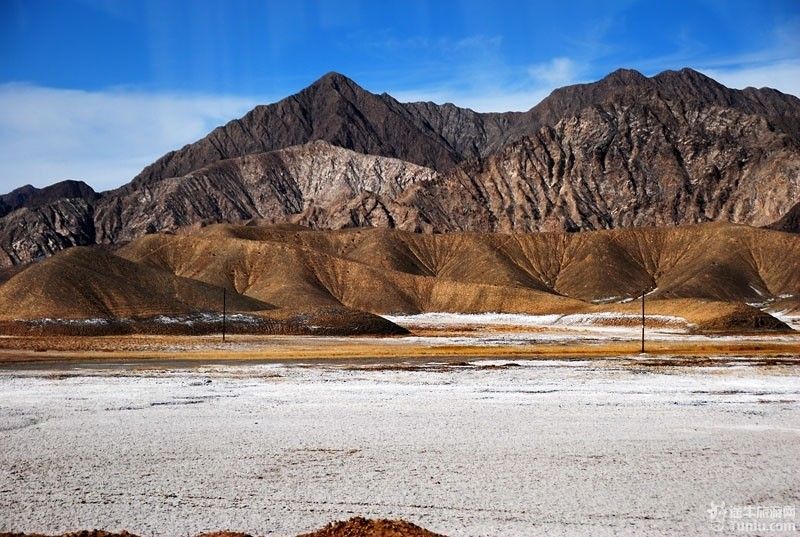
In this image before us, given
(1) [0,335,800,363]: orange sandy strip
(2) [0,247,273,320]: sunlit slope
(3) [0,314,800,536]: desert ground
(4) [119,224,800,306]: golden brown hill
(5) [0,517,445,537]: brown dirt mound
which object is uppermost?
(4) [119,224,800,306]: golden brown hill

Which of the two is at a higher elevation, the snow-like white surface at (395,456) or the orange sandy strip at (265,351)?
the snow-like white surface at (395,456)

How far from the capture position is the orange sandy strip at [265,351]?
196 ft

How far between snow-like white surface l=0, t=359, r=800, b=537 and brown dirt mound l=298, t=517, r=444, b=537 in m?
1.51

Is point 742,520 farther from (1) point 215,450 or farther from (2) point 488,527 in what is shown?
(1) point 215,450

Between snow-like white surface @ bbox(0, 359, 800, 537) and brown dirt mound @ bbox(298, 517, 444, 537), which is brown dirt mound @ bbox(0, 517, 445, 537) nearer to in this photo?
brown dirt mound @ bbox(298, 517, 444, 537)

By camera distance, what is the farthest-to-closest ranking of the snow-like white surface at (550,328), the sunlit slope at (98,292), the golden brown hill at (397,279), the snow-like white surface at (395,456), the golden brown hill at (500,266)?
the golden brown hill at (500,266), the golden brown hill at (397,279), the sunlit slope at (98,292), the snow-like white surface at (550,328), the snow-like white surface at (395,456)

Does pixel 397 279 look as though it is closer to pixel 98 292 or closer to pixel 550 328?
pixel 550 328

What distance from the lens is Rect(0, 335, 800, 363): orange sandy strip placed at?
59.9m

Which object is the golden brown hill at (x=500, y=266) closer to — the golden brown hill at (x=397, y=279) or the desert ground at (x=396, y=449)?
the golden brown hill at (x=397, y=279)

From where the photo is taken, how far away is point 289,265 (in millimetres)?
156625

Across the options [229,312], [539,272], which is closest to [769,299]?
[539,272]

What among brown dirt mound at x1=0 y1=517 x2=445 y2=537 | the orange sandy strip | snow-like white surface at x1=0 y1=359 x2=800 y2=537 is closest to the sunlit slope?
the orange sandy strip

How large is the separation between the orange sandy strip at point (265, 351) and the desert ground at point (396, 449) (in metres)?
15.4

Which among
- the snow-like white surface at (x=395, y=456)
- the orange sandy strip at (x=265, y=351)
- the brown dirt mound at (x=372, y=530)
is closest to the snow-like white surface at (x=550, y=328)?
the orange sandy strip at (x=265, y=351)
